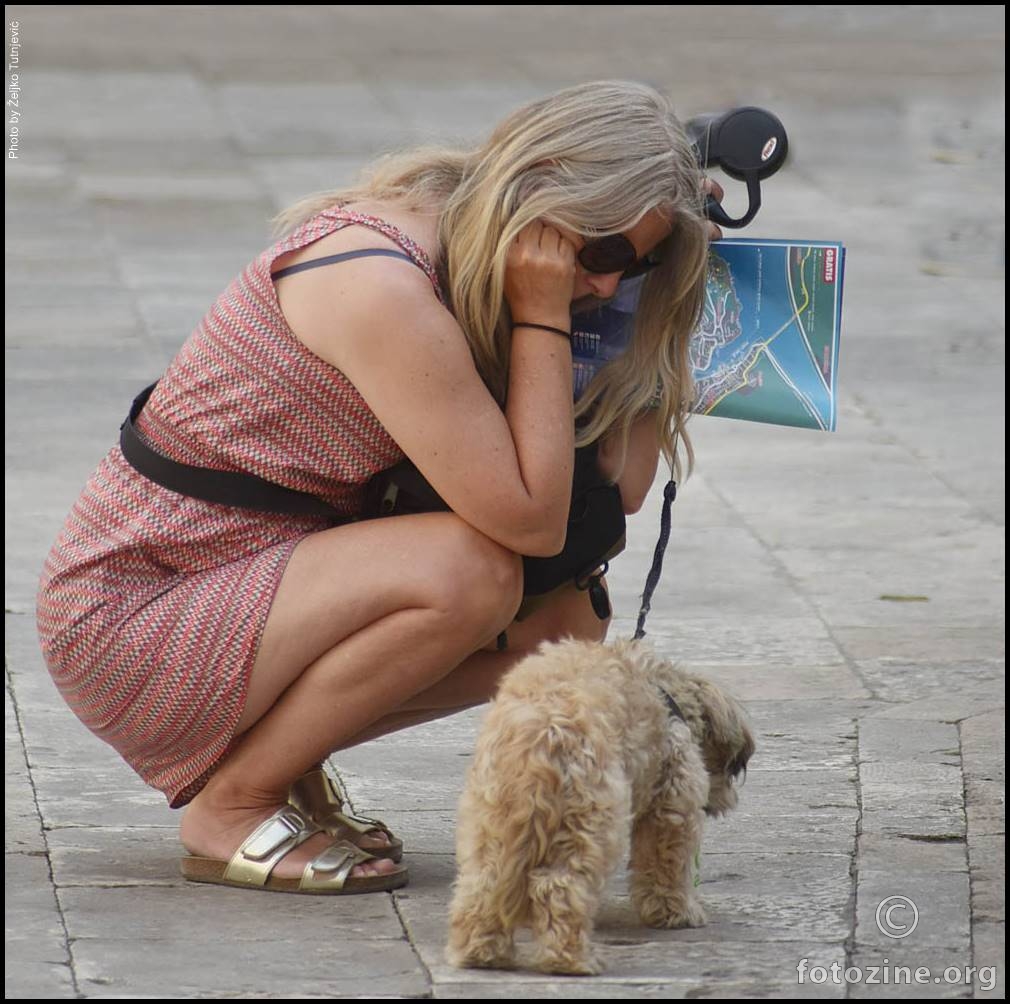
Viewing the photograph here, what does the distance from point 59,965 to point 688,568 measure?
3157 millimetres

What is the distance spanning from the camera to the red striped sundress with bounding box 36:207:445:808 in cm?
338

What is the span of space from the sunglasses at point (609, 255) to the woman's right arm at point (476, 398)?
50mm

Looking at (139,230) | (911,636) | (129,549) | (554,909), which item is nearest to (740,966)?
(554,909)

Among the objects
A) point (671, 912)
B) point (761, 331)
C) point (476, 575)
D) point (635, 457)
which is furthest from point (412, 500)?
point (671, 912)

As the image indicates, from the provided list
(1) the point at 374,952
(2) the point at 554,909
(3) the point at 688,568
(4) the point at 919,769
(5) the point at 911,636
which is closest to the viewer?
(2) the point at 554,909

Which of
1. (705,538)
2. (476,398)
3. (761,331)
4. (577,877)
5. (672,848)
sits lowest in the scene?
(705,538)

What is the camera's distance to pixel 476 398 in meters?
3.26

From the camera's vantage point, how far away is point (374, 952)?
311 centimetres

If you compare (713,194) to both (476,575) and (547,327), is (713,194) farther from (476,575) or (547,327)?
(476,575)

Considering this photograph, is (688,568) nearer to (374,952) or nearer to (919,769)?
(919,769)

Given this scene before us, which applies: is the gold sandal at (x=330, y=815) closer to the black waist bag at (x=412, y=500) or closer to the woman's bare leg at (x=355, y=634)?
the woman's bare leg at (x=355, y=634)

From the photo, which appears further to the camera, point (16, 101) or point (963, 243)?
point (16, 101)

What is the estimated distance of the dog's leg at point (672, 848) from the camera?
10.4 ft

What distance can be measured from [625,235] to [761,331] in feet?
1.52
